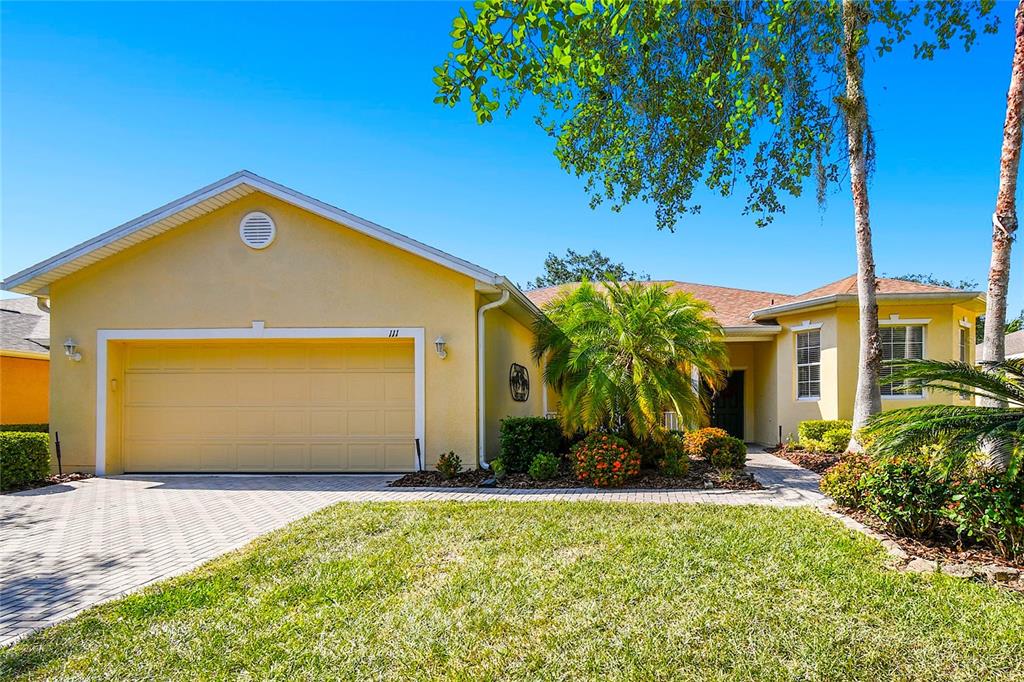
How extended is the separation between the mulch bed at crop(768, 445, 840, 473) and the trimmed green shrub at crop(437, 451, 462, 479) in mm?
6440

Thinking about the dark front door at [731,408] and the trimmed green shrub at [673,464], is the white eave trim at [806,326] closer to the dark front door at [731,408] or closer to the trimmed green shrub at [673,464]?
the dark front door at [731,408]

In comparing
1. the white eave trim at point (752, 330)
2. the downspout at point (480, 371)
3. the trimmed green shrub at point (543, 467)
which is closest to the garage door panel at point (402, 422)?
the downspout at point (480, 371)

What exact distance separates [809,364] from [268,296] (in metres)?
12.2

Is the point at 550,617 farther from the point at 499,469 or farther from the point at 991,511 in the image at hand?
the point at 499,469

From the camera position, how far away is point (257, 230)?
10438 mm

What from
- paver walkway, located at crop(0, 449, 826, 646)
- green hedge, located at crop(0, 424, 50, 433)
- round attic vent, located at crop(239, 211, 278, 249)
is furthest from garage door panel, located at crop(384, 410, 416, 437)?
green hedge, located at crop(0, 424, 50, 433)

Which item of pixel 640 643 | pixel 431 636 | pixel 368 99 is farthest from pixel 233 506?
pixel 368 99

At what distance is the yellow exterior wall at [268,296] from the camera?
A: 10164 mm

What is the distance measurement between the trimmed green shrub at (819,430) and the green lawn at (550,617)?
7383 millimetres

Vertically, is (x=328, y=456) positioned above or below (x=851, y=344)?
below

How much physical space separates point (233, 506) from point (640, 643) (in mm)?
6368

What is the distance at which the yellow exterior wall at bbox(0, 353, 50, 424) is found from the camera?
14.7 metres

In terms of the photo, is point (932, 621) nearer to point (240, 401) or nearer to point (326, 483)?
point (326, 483)

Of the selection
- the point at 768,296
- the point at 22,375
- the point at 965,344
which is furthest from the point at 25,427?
the point at 965,344
